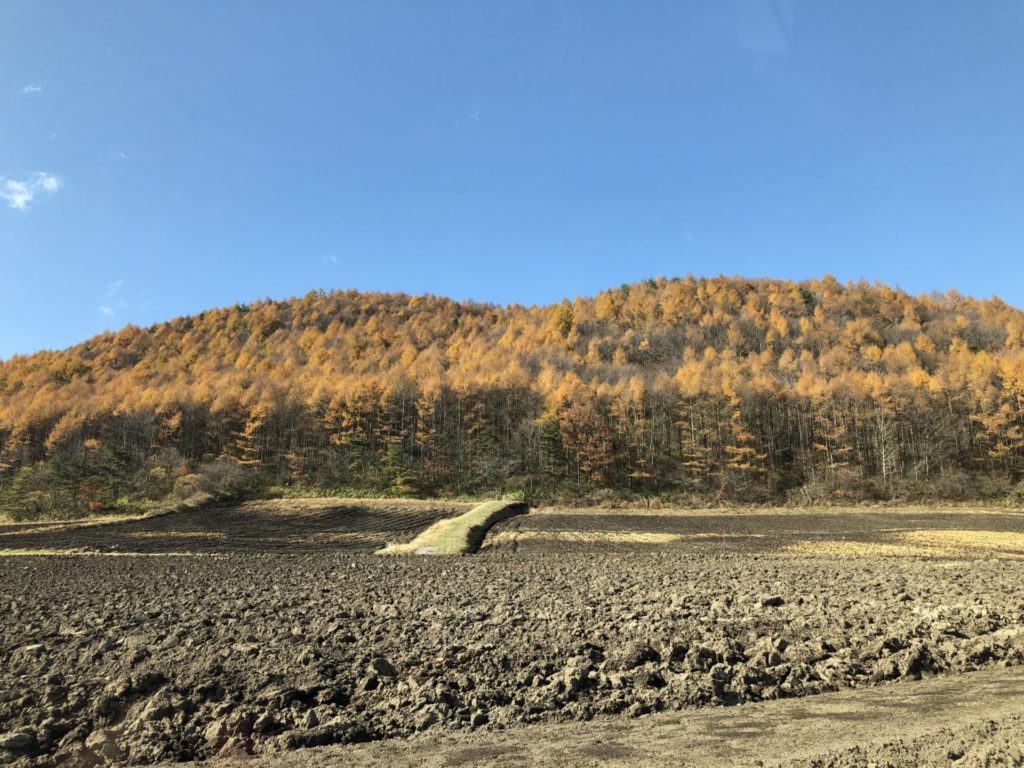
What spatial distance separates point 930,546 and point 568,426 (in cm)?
3917

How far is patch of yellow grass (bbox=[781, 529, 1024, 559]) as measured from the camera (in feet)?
70.3

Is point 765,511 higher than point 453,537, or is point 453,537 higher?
point 453,537

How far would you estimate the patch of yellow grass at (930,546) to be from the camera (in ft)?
70.3

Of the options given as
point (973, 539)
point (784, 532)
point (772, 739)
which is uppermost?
point (772, 739)

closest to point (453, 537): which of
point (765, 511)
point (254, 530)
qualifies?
point (254, 530)

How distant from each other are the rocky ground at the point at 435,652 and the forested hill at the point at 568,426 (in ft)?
144

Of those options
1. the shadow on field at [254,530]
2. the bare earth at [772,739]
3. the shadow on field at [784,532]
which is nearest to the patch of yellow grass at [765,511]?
the shadow on field at [784,532]

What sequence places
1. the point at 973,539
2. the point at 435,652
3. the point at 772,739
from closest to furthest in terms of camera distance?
1. the point at 772,739
2. the point at 435,652
3. the point at 973,539

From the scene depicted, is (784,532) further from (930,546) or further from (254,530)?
(254,530)

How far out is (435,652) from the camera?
26.1 ft

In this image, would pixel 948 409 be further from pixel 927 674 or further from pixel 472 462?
pixel 927 674

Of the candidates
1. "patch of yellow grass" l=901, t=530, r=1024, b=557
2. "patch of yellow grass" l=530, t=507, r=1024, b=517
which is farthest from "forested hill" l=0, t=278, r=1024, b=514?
"patch of yellow grass" l=901, t=530, r=1024, b=557

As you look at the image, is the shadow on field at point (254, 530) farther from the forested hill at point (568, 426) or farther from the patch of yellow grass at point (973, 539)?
the patch of yellow grass at point (973, 539)

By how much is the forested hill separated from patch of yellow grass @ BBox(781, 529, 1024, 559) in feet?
78.6
